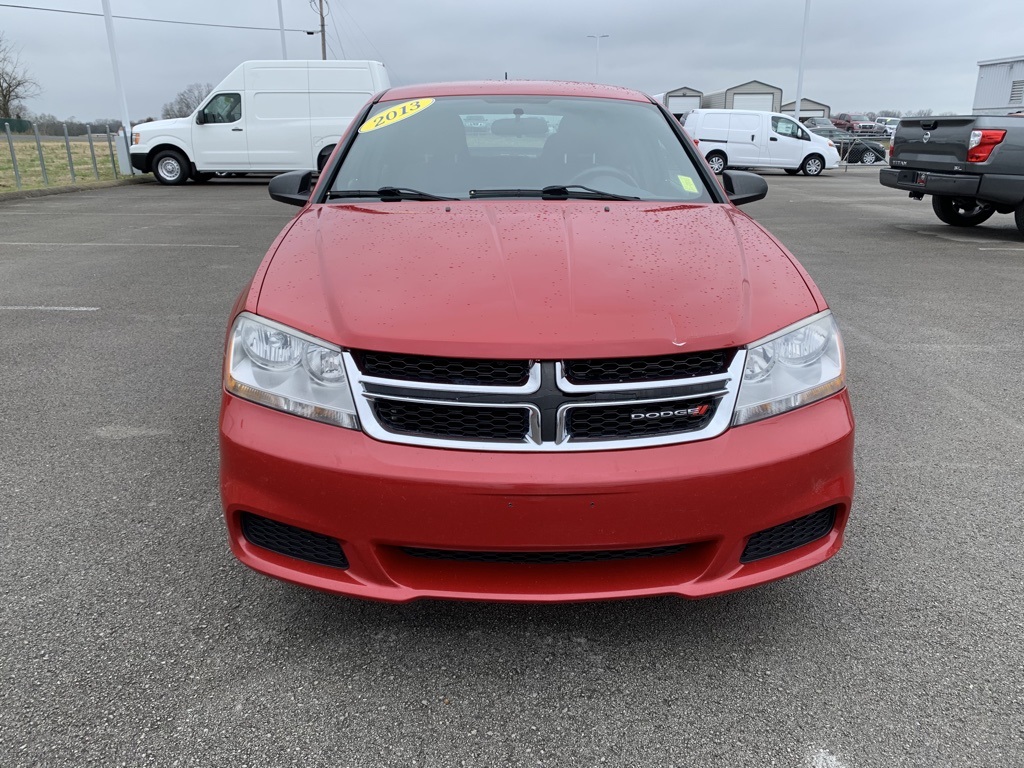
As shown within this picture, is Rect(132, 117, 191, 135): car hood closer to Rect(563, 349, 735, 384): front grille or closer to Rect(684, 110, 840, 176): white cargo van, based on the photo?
Rect(684, 110, 840, 176): white cargo van

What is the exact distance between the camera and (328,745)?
1.79 meters

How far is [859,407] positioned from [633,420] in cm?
254

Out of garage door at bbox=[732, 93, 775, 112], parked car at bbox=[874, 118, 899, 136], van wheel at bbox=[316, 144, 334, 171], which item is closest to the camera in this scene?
van wheel at bbox=[316, 144, 334, 171]

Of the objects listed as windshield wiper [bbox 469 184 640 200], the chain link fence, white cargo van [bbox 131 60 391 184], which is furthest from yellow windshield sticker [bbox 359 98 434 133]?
white cargo van [bbox 131 60 391 184]

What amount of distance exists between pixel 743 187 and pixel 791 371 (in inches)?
73.3

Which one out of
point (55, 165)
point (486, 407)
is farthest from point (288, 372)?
point (55, 165)

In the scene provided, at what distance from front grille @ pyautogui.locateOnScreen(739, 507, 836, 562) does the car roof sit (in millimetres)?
2294

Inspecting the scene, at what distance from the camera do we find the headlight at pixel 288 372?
6.27 feet

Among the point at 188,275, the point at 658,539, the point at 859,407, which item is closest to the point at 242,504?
the point at 658,539

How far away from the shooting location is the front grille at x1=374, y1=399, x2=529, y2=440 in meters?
1.85

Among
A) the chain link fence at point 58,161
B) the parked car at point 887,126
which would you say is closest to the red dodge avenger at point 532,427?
the chain link fence at point 58,161

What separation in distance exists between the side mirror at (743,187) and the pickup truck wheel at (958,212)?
8.92 meters

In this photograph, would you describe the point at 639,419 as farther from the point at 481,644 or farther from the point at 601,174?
the point at 601,174

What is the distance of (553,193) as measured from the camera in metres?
2.98
